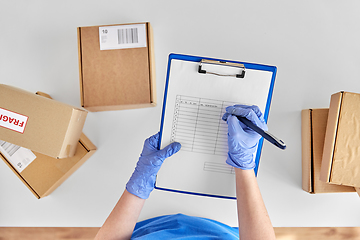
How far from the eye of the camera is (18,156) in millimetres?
980

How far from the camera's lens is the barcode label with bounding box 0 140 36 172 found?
97 centimetres

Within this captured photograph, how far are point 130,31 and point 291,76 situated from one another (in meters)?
0.72

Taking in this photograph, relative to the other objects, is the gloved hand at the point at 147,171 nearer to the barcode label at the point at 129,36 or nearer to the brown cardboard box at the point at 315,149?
the barcode label at the point at 129,36

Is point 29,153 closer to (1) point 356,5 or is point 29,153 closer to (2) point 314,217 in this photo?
(2) point 314,217

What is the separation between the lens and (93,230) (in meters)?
1.09

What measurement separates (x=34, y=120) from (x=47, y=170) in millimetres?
306

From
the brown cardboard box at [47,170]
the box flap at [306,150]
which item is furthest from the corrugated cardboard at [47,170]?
the box flap at [306,150]

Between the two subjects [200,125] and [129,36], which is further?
[129,36]

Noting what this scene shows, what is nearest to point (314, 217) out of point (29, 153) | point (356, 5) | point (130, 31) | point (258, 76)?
point (258, 76)

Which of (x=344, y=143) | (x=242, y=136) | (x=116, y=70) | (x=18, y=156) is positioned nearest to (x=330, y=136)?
(x=344, y=143)

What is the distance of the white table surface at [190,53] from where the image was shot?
3.46 ft

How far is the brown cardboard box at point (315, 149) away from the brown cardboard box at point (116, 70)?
65cm

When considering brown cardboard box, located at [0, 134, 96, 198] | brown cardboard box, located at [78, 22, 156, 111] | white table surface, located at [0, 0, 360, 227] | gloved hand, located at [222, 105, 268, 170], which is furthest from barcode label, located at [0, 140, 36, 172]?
gloved hand, located at [222, 105, 268, 170]

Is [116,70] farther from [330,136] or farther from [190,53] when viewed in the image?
[330,136]
